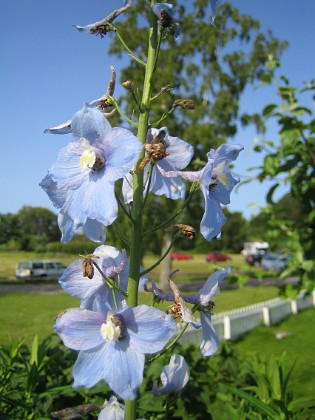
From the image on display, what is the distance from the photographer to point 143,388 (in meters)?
2.56

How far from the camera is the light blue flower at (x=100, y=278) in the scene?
1327mm

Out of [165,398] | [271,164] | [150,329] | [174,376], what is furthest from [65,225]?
[271,164]

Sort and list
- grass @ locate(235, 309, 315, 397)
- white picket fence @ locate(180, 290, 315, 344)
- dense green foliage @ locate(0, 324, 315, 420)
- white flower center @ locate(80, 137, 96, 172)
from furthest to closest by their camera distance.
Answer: white picket fence @ locate(180, 290, 315, 344) < grass @ locate(235, 309, 315, 397) < dense green foliage @ locate(0, 324, 315, 420) < white flower center @ locate(80, 137, 96, 172)

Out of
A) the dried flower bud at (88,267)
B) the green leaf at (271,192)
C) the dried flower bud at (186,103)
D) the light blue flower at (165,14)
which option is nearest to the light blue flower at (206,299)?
the dried flower bud at (88,267)

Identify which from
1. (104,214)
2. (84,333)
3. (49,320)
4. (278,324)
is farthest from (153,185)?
(278,324)

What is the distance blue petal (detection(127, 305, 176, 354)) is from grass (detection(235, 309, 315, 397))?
3.81m

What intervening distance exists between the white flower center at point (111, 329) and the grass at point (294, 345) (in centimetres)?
385

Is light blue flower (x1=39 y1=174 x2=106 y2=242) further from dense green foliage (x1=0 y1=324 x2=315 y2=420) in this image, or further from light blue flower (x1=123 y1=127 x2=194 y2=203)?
dense green foliage (x1=0 y1=324 x2=315 y2=420)

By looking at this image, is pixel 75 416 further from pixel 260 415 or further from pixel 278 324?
pixel 278 324

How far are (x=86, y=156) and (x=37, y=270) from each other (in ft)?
82.3

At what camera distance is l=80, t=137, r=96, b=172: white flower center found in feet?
3.80

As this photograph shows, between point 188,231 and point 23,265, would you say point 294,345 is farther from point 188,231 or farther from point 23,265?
point 23,265

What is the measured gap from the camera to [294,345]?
23.6 ft

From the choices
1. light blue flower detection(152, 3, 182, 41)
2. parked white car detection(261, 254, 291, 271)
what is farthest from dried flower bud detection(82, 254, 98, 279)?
parked white car detection(261, 254, 291, 271)
